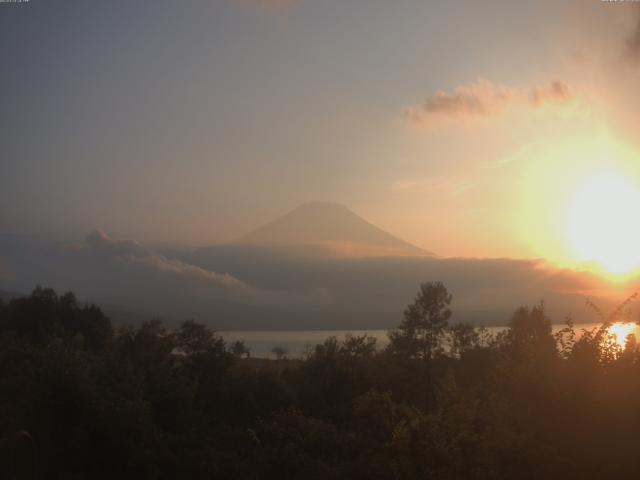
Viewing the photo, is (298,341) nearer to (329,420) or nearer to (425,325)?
(425,325)

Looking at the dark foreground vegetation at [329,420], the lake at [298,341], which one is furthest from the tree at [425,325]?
the dark foreground vegetation at [329,420]

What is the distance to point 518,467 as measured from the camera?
889 centimetres

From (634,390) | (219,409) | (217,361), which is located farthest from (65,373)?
(217,361)

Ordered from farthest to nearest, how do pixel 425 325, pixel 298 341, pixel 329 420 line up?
pixel 298 341 → pixel 425 325 → pixel 329 420

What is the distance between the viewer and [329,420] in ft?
59.6

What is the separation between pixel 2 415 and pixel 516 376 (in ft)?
48.1

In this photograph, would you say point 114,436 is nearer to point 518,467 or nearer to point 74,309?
point 518,467

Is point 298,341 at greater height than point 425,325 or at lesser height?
lesser

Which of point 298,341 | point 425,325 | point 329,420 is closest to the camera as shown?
point 329,420

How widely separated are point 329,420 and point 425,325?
26.4m

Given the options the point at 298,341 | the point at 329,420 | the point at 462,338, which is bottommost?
the point at 298,341

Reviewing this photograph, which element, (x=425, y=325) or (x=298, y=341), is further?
(x=298, y=341)

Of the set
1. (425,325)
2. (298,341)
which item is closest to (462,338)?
(425,325)

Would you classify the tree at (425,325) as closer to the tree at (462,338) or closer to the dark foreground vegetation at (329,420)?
the tree at (462,338)
